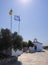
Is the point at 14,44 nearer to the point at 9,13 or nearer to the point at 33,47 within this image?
the point at 9,13

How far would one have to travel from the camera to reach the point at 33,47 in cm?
4966

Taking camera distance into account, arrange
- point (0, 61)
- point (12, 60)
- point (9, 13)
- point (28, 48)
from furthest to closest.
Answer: point (28, 48)
point (9, 13)
point (12, 60)
point (0, 61)

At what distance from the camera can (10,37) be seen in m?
23.1

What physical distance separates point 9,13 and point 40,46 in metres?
23.9

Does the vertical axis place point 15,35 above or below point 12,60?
above

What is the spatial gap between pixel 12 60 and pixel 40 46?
3017 centimetres

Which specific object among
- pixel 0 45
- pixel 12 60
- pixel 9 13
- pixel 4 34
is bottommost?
pixel 12 60

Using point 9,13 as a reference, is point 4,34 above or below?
below

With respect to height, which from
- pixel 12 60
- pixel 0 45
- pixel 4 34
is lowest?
pixel 12 60

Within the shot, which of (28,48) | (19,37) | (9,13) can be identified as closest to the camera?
(19,37)

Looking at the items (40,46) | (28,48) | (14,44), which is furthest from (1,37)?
(40,46)

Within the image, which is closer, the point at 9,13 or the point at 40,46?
the point at 9,13

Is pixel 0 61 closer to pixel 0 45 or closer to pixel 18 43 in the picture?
pixel 0 45

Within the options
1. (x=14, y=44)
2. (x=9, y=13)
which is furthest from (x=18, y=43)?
(x=9, y=13)
